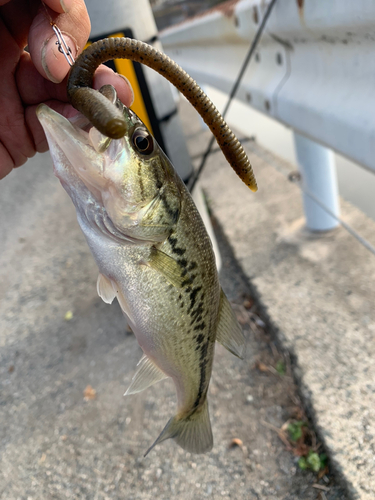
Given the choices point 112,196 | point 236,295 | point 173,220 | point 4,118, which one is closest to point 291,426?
point 236,295

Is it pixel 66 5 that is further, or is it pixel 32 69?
pixel 32 69

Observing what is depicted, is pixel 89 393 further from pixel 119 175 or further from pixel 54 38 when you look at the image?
pixel 54 38

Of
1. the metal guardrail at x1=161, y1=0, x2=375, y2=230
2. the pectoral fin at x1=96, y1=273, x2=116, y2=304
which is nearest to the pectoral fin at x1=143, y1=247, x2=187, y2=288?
the pectoral fin at x1=96, y1=273, x2=116, y2=304

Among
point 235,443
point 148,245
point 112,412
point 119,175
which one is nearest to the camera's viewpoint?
point 119,175

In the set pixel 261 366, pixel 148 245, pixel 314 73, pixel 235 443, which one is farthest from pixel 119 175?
pixel 261 366

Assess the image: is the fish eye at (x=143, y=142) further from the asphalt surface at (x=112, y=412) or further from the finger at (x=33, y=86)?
the asphalt surface at (x=112, y=412)
